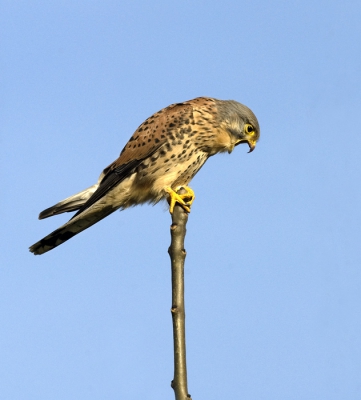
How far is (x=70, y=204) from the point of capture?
519cm

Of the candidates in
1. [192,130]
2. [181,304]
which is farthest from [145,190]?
[181,304]

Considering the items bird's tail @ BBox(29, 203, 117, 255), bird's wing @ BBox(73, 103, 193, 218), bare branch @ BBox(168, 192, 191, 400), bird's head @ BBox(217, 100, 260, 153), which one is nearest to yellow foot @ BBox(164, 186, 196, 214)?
bird's wing @ BBox(73, 103, 193, 218)

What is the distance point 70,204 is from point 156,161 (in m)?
0.71

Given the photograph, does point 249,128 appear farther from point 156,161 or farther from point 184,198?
point 184,198

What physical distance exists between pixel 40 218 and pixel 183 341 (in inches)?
110

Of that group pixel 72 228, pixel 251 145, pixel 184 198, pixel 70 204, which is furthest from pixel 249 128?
pixel 72 228

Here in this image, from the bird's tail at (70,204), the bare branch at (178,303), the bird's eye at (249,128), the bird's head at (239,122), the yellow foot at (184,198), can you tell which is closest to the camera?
the bare branch at (178,303)

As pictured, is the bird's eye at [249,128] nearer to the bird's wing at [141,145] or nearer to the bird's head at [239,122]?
the bird's head at [239,122]

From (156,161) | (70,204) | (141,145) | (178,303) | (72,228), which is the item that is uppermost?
(141,145)

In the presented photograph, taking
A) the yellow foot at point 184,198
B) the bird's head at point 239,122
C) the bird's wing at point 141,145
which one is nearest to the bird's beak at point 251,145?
the bird's head at point 239,122

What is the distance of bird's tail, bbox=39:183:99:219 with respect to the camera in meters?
5.07

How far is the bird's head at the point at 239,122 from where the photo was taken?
5594 mm

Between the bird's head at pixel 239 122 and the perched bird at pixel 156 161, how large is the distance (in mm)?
12

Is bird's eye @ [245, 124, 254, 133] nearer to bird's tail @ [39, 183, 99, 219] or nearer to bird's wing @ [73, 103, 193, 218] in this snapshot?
bird's wing @ [73, 103, 193, 218]
